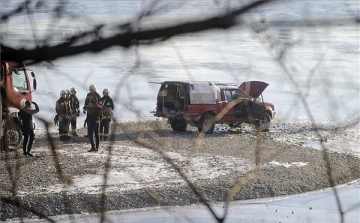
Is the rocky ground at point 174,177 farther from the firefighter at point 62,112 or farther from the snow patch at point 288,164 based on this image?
the firefighter at point 62,112

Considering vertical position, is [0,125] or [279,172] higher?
[0,125]

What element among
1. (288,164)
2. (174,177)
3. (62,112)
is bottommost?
(288,164)

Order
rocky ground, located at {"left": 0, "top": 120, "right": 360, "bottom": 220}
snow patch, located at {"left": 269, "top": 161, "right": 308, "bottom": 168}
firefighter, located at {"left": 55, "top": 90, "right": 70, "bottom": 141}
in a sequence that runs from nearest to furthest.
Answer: firefighter, located at {"left": 55, "top": 90, "right": 70, "bottom": 141}, rocky ground, located at {"left": 0, "top": 120, "right": 360, "bottom": 220}, snow patch, located at {"left": 269, "top": 161, "right": 308, "bottom": 168}

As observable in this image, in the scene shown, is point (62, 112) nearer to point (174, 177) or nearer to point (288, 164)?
point (174, 177)

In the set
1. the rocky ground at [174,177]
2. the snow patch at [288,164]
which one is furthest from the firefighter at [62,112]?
the snow patch at [288,164]

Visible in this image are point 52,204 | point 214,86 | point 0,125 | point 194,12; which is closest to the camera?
point 194,12

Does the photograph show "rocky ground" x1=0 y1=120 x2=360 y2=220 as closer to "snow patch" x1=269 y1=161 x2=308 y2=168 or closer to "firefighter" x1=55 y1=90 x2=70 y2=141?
"snow patch" x1=269 y1=161 x2=308 y2=168

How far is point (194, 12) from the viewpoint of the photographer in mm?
2908

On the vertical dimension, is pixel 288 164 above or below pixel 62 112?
below

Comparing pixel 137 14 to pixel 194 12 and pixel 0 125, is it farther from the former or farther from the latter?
pixel 0 125

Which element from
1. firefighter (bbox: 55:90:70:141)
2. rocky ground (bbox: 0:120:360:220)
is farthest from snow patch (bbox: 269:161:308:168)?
firefighter (bbox: 55:90:70:141)

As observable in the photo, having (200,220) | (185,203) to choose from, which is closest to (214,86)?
(185,203)

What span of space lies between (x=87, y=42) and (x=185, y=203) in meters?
11.3

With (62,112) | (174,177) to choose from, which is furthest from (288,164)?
(62,112)
